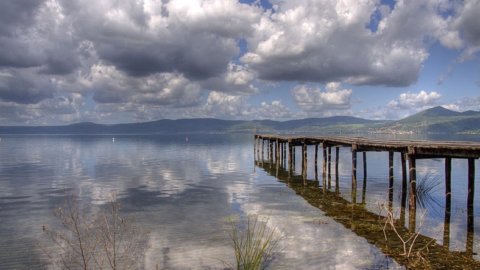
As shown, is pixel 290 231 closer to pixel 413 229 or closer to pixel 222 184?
pixel 413 229

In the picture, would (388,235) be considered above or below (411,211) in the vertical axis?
below

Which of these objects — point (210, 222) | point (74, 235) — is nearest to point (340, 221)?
point (210, 222)

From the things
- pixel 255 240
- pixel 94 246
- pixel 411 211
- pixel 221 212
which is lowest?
pixel 221 212

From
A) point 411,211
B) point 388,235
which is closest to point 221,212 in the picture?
point 388,235

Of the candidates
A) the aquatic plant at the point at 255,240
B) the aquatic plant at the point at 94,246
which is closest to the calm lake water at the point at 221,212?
the aquatic plant at the point at 255,240

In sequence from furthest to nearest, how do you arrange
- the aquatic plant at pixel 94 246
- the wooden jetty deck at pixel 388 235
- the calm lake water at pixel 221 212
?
1. the calm lake water at pixel 221 212
2. the aquatic plant at pixel 94 246
3. the wooden jetty deck at pixel 388 235

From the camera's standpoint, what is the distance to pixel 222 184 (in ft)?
109

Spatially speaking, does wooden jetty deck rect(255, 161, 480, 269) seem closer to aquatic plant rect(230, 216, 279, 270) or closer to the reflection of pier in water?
the reflection of pier in water

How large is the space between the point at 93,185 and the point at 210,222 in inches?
683

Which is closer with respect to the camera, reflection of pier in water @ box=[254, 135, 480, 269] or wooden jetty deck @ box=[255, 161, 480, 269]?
wooden jetty deck @ box=[255, 161, 480, 269]

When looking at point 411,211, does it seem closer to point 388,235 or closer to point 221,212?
point 388,235

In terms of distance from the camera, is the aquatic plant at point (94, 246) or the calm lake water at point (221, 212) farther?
the calm lake water at point (221, 212)

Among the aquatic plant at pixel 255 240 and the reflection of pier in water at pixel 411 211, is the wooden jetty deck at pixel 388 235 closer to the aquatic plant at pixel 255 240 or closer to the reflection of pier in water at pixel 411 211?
the reflection of pier in water at pixel 411 211

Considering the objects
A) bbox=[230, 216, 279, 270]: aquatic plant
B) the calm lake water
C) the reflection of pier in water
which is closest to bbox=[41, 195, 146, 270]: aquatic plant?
the calm lake water
